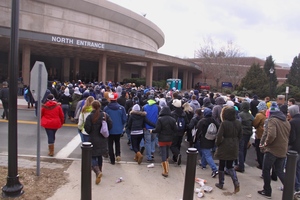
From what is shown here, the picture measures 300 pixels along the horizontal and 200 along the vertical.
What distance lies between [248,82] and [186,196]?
1337 inches

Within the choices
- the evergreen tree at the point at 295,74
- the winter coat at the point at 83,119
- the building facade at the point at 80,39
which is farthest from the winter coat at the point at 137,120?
the evergreen tree at the point at 295,74

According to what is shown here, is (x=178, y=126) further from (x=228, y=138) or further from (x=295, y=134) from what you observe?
(x=295, y=134)

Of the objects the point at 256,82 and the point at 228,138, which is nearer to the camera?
the point at 228,138

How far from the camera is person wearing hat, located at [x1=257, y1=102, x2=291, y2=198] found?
4902 mm

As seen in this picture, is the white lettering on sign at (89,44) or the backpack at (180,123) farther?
the white lettering on sign at (89,44)

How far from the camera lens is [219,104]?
746 centimetres

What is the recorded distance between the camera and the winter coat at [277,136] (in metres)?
4.88

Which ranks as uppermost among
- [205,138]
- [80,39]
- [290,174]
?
[80,39]

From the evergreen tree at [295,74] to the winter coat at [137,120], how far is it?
4673 centimetres

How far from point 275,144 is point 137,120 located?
11.2ft

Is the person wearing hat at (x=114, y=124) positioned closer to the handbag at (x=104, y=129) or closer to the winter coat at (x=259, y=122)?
the handbag at (x=104, y=129)

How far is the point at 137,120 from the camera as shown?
22.5ft

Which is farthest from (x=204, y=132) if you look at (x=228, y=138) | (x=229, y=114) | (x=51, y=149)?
(x=51, y=149)

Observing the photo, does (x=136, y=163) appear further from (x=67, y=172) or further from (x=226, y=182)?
(x=226, y=182)
